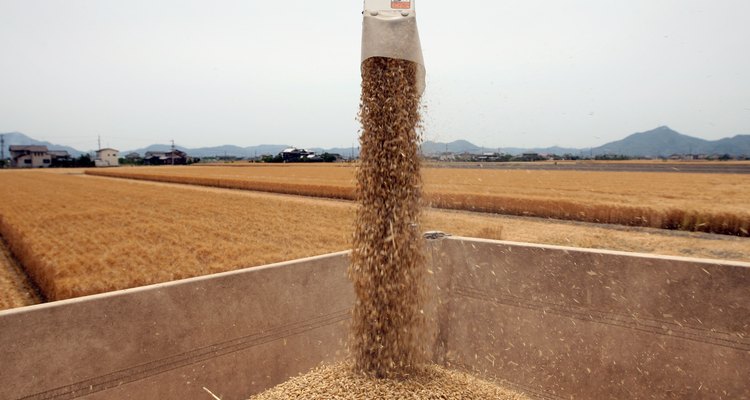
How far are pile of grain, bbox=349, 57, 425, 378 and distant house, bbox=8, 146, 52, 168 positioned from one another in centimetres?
6784

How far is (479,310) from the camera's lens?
2.67 meters

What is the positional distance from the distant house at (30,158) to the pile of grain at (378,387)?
223 feet

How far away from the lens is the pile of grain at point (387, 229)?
2.36 metres

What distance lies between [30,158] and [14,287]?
209 ft

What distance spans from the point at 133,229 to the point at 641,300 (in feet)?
25.8

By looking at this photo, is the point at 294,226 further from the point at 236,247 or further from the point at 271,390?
the point at 271,390

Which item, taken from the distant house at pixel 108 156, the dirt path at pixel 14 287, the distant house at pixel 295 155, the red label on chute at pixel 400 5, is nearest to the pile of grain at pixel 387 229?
the red label on chute at pixel 400 5

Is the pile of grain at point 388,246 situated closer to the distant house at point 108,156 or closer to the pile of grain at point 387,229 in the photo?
the pile of grain at point 387,229

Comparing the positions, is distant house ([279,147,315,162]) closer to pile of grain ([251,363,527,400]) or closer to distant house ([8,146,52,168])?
distant house ([8,146,52,168])

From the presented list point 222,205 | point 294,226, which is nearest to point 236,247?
point 294,226

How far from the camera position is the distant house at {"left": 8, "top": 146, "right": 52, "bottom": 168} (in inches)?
2240

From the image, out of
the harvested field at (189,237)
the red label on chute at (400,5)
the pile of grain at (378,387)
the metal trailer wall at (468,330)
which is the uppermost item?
the red label on chute at (400,5)

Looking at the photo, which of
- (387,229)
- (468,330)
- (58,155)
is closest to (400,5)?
(387,229)

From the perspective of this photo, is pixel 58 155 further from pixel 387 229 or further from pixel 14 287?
pixel 387 229
